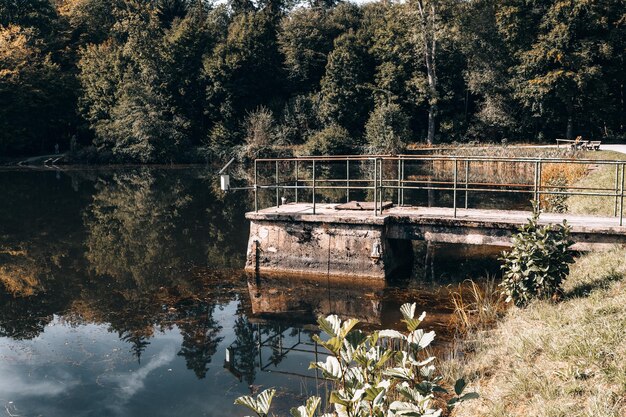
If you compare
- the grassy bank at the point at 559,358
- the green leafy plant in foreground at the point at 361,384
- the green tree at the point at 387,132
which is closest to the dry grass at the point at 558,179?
the grassy bank at the point at 559,358

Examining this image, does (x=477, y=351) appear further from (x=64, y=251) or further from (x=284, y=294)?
(x=64, y=251)

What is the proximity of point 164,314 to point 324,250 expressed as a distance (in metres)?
4.14

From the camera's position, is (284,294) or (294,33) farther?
(294,33)

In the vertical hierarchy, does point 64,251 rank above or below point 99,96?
below

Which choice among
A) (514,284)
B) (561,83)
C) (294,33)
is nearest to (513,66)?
(561,83)

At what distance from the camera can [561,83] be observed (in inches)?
1720

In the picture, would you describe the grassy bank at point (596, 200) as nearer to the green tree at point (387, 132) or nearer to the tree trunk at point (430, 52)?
the green tree at point (387, 132)

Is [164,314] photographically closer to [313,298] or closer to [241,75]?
[313,298]

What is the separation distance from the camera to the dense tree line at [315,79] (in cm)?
4547

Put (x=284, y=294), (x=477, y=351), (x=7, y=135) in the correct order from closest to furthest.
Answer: (x=477, y=351), (x=284, y=294), (x=7, y=135)

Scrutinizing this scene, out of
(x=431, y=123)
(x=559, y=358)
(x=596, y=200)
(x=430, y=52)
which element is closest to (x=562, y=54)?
(x=430, y=52)

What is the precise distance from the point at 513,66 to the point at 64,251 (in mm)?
40690

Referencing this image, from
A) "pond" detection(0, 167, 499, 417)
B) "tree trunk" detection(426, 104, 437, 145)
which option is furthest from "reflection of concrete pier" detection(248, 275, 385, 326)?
"tree trunk" detection(426, 104, 437, 145)

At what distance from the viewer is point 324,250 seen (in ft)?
46.0
